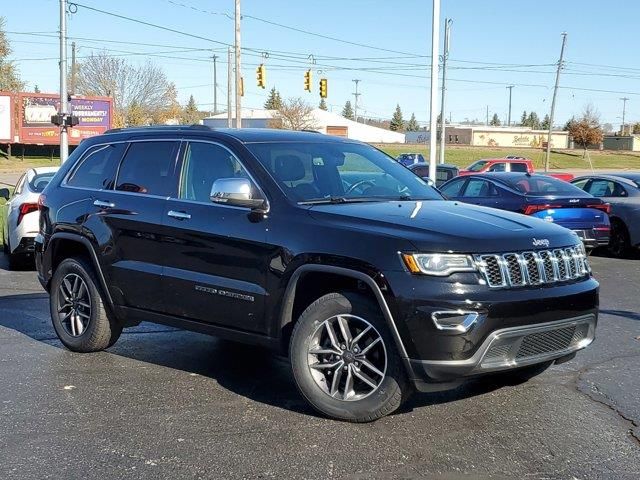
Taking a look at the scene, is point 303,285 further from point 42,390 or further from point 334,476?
point 42,390

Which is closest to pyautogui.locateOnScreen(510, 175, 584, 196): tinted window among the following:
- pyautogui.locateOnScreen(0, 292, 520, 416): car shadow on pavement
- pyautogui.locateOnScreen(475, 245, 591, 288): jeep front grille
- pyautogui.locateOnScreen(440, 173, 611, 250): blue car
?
pyautogui.locateOnScreen(440, 173, 611, 250): blue car

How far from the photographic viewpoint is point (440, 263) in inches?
172

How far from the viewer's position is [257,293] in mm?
5070

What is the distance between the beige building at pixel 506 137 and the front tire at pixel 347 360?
105691mm

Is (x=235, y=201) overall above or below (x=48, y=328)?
above

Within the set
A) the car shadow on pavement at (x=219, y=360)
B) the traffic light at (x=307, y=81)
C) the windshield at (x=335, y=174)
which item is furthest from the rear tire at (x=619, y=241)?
the traffic light at (x=307, y=81)

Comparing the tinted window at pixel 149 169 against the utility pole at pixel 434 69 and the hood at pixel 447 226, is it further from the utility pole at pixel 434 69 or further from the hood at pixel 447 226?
the utility pole at pixel 434 69

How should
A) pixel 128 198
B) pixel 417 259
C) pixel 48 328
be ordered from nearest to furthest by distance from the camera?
pixel 417 259
pixel 128 198
pixel 48 328

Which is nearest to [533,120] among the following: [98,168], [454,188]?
[454,188]

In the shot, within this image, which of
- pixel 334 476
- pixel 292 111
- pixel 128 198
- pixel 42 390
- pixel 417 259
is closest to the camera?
pixel 334 476

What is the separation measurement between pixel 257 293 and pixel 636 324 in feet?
14.9

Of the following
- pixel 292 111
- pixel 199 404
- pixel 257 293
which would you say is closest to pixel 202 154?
pixel 257 293

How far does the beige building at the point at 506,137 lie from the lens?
360 feet

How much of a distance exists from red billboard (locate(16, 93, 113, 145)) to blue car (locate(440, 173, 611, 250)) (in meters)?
47.6
